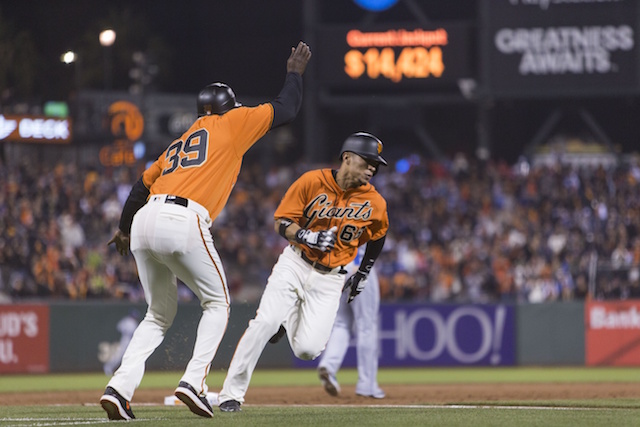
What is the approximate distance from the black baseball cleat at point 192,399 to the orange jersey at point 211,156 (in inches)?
40.8

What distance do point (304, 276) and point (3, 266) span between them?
1224cm

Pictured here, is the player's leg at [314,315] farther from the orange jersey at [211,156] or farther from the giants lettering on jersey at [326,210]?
the orange jersey at [211,156]

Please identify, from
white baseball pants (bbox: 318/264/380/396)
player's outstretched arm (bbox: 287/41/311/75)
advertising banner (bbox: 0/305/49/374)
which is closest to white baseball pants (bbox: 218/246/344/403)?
player's outstretched arm (bbox: 287/41/311/75)

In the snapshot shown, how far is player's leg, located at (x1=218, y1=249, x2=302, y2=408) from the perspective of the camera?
6859mm

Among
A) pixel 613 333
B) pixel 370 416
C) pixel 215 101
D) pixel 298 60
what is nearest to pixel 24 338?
pixel 613 333

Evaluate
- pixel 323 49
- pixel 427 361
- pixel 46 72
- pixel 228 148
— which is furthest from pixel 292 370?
pixel 46 72

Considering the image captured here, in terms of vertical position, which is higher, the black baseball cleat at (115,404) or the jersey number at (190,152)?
the jersey number at (190,152)

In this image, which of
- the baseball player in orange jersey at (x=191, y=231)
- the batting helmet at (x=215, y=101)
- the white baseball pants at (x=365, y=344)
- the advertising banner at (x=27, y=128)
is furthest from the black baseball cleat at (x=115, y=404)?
the advertising banner at (x=27, y=128)

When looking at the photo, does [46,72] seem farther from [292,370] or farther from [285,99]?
[285,99]

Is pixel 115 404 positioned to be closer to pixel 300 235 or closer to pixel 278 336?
pixel 278 336

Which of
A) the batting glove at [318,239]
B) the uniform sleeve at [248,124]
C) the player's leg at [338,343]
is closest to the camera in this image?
the uniform sleeve at [248,124]

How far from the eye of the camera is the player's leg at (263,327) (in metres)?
6.86

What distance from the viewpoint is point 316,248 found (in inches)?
274

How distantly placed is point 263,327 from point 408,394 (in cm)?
453
